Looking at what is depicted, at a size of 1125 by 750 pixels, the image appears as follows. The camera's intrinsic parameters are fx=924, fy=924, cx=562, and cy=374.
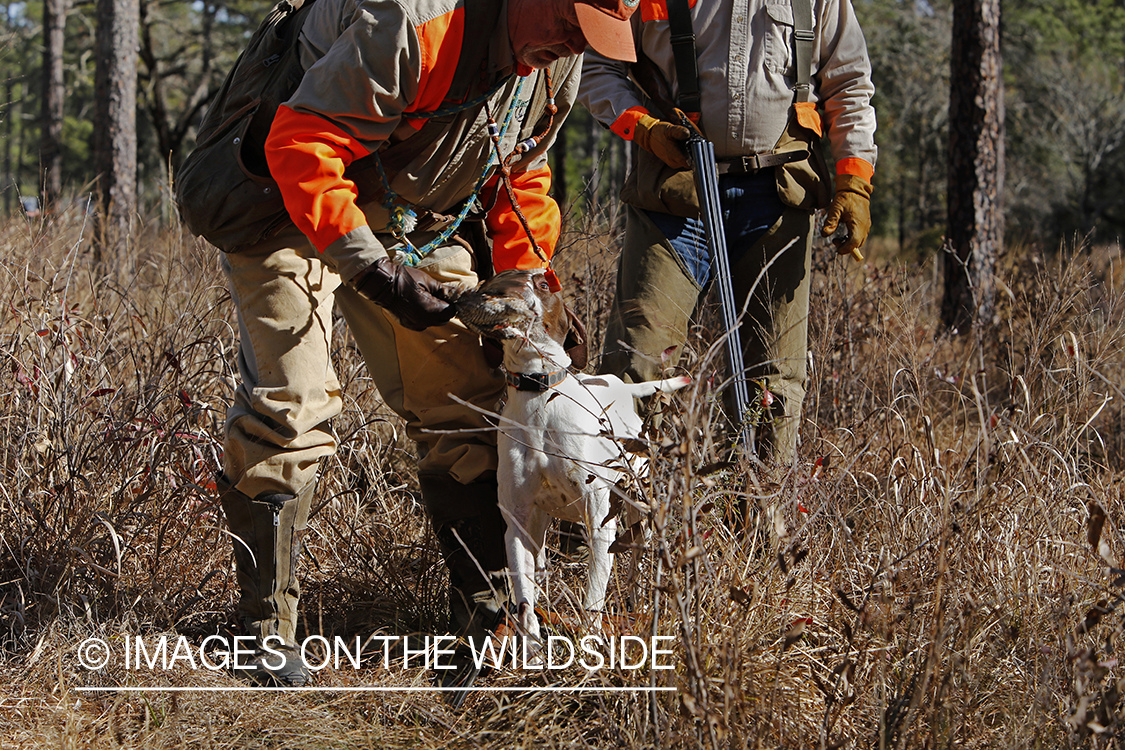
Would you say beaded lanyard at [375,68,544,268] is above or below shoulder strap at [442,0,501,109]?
below

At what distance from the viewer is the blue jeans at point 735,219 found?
307 cm

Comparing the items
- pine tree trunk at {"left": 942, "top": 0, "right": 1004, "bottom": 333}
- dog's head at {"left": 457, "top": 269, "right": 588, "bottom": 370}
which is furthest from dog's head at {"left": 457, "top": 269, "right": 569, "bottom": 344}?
pine tree trunk at {"left": 942, "top": 0, "right": 1004, "bottom": 333}

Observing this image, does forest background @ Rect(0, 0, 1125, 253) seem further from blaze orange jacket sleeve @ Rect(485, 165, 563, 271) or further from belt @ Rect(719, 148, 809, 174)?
blaze orange jacket sleeve @ Rect(485, 165, 563, 271)

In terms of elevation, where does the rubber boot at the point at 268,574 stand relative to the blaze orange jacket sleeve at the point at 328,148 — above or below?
below

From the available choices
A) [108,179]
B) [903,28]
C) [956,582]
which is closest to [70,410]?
[956,582]

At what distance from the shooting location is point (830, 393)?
4113 millimetres

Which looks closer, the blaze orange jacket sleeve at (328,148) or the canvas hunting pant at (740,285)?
the blaze orange jacket sleeve at (328,148)

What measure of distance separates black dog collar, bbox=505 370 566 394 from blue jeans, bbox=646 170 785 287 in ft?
3.21

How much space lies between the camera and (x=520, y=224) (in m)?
2.71

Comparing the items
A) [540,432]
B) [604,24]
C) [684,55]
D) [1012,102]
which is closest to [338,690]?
[540,432]

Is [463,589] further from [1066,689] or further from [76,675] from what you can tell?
[1066,689]

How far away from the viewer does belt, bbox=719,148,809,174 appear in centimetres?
303

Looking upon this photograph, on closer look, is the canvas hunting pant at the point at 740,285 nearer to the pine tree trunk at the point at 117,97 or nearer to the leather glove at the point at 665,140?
the leather glove at the point at 665,140

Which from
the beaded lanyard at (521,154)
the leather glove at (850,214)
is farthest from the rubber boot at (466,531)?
the leather glove at (850,214)
